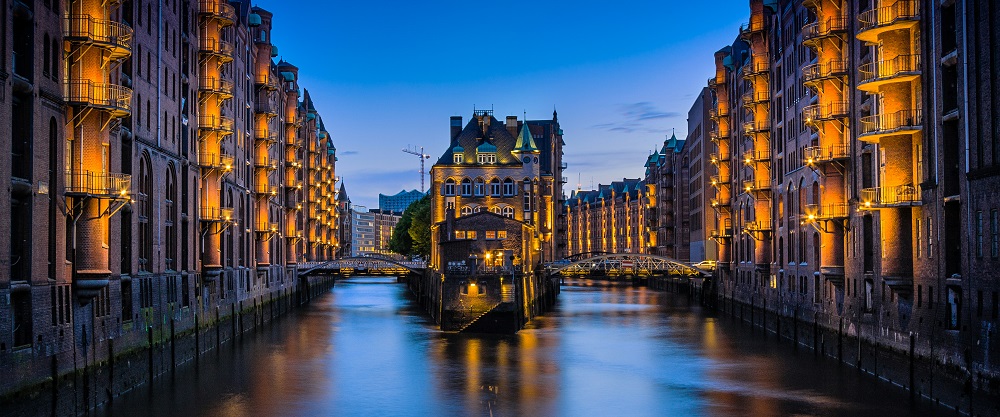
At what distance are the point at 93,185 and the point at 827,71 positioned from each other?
32341mm

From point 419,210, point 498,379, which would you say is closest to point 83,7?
point 498,379

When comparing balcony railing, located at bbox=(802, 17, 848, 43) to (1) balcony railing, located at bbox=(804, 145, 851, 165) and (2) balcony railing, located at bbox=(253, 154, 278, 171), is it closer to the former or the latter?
(1) balcony railing, located at bbox=(804, 145, 851, 165)

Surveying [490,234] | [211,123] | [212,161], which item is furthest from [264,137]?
[211,123]

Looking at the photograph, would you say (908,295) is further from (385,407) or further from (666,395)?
(385,407)

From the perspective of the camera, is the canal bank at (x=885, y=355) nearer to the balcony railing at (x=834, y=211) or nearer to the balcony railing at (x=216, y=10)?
the balcony railing at (x=834, y=211)

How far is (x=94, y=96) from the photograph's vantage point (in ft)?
120

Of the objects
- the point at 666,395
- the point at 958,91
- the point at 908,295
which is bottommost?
the point at 666,395

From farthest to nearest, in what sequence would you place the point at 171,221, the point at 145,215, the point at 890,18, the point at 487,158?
the point at 487,158, the point at 171,221, the point at 145,215, the point at 890,18

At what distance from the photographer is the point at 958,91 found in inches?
1401

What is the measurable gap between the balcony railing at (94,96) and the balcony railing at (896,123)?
26911 mm

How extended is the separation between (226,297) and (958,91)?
43598mm

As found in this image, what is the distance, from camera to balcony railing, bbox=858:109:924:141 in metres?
40.0

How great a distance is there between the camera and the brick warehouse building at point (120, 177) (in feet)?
107

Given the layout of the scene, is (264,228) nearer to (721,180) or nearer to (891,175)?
(721,180)
